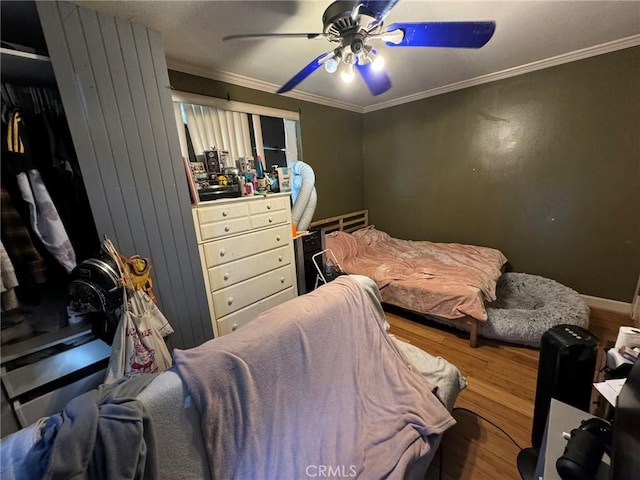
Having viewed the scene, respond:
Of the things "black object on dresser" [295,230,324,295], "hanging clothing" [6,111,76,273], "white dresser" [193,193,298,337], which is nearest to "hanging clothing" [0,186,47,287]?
"hanging clothing" [6,111,76,273]

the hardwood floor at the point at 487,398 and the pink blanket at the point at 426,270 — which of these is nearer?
the hardwood floor at the point at 487,398

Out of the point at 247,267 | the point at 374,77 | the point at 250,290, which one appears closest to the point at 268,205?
the point at 247,267

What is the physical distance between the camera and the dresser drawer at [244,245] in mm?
1896

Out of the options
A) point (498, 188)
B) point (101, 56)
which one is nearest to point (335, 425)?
point (101, 56)

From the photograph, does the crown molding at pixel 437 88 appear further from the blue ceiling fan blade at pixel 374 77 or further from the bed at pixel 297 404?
the bed at pixel 297 404

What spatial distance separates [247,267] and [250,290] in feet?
0.67

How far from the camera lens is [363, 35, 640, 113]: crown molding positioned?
2.14 metres

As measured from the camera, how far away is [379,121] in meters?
3.71

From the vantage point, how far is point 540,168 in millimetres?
2691

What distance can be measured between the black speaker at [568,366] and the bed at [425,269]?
766 millimetres

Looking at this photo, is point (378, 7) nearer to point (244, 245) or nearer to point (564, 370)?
point (244, 245)

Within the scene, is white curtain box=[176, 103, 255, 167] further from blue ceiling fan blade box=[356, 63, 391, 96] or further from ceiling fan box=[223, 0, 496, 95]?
blue ceiling fan blade box=[356, 63, 391, 96]

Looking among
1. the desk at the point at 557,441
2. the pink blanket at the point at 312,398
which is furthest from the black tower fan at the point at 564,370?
the pink blanket at the point at 312,398

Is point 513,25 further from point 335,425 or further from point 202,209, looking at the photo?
point 335,425
